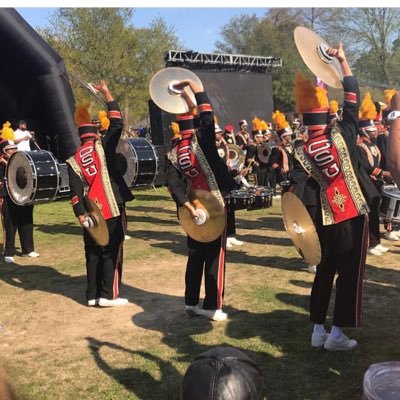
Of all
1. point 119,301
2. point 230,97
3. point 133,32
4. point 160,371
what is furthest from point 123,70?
point 160,371

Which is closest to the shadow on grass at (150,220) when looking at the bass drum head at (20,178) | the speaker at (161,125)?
the bass drum head at (20,178)

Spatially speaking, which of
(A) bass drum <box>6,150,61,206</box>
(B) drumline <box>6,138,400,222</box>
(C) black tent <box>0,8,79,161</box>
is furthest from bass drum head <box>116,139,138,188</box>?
(C) black tent <box>0,8,79,161</box>

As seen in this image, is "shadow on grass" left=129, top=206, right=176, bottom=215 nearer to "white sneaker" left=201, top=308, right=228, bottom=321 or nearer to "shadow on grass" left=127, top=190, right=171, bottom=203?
"shadow on grass" left=127, top=190, right=171, bottom=203

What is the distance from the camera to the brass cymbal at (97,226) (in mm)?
5258

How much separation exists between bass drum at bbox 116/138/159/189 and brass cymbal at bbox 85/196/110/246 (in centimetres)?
441

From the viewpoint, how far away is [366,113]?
24.2 feet

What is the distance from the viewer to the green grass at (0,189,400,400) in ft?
12.5

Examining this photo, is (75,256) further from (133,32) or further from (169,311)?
(133,32)

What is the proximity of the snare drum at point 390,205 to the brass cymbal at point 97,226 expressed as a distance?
3190mm

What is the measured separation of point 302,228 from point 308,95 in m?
1.04

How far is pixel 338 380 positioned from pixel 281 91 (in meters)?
30.4

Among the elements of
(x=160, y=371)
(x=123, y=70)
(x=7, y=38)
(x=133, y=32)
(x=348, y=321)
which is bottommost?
(x=160, y=371)

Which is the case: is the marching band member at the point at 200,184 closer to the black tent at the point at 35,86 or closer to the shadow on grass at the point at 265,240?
the shadow on grass at the point at 265,240
